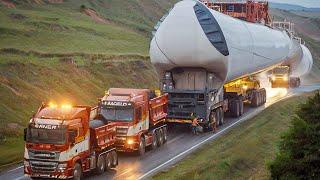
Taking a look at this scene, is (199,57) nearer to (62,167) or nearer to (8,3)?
(62,167)

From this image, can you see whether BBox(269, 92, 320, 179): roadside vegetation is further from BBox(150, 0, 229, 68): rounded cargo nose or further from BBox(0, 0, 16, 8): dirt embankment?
BBox(0, 0, 16, 8): dirt embankment

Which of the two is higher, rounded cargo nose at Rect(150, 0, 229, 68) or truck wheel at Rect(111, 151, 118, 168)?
rounded cargo nose at Rect(150, 0, 229, 68)

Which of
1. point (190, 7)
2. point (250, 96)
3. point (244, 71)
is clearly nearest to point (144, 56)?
point (250, 96)

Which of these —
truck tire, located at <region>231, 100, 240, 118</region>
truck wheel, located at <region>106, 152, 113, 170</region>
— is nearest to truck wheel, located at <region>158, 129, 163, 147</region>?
truck wheel, located at <region>106, 152, 113, 170</region>

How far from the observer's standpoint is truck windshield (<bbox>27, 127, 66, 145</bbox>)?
1956cm

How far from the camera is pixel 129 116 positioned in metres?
25.1

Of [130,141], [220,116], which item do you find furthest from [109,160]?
[220,116]

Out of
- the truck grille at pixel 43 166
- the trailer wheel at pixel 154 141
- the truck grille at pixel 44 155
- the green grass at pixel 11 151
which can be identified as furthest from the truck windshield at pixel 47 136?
the trailer wheel at pixel 154 141

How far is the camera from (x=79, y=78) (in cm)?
4231

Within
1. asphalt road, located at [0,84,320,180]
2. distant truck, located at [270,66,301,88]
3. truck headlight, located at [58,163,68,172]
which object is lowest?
asphalt road, located at [0,84,320,180]

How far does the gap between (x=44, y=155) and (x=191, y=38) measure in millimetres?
12368

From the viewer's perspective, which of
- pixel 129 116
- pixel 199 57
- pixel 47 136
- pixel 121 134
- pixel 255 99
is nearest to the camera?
pixel 47 136

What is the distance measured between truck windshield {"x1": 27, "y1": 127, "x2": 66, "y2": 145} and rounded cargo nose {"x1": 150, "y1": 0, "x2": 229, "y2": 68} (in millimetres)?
11522

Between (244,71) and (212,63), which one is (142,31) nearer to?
(244,71)
